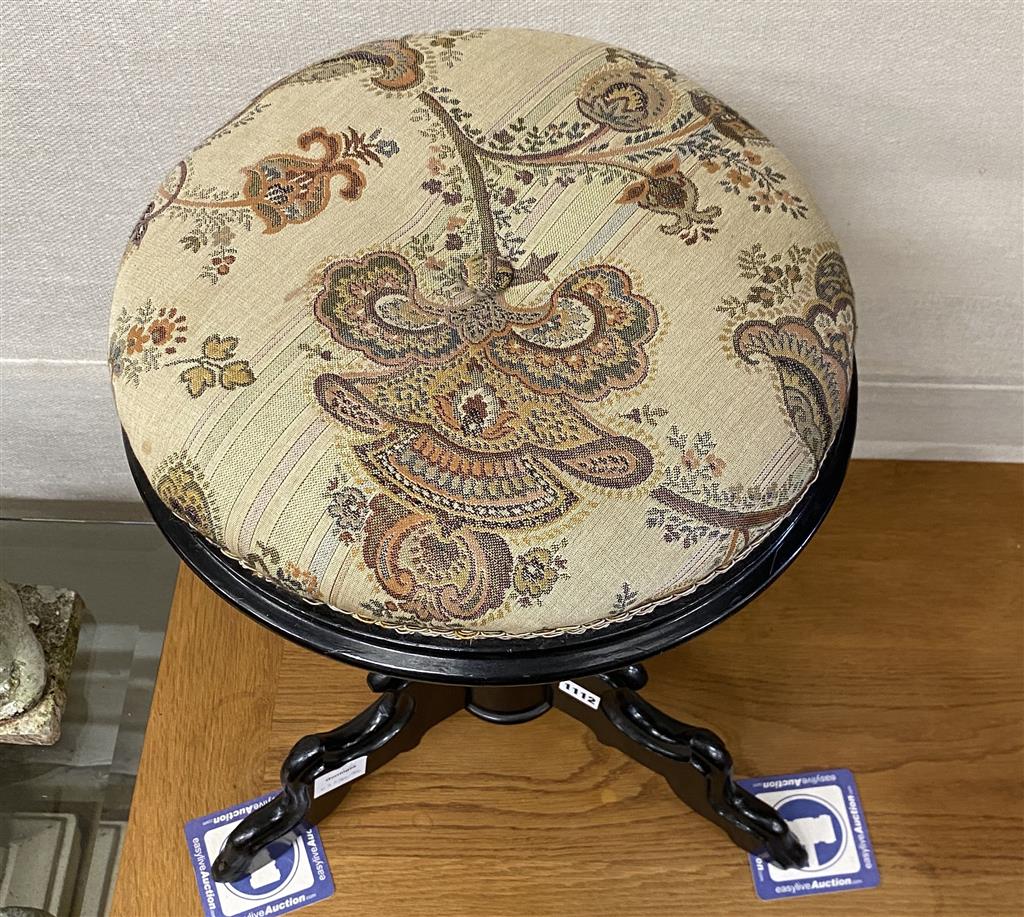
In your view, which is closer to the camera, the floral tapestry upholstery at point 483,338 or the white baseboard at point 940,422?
the floral tapestry upholstery at point 483,338

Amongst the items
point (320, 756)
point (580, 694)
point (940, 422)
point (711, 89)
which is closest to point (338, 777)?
point (320, 756)

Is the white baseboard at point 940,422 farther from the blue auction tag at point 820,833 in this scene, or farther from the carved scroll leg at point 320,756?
the carved scroll leg at point 320,756

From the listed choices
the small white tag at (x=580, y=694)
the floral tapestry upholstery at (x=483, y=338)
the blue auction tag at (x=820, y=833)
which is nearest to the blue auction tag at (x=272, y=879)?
the small white tag at (x=580, y=694)

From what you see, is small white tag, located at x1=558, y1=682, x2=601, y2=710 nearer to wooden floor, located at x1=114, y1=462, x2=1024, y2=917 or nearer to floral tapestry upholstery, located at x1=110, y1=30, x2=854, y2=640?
wooden floor, located at x1=114, y1=462, x2=1024, y2=917

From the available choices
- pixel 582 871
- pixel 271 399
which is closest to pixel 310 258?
pixel 271 399

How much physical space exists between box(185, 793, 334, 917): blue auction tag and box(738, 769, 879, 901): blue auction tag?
1.17 ft

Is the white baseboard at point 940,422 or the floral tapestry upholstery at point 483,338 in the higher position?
the floral tapestry upholstery at point 483,338

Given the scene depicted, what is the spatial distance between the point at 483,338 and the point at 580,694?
1.30ft

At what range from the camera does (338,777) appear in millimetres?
837

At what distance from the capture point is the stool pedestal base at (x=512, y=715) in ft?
2.63

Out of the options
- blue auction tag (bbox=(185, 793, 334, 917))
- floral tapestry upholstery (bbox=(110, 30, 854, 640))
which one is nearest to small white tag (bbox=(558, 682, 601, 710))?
blue auction tag (bbox=(185, 793, 334, 917))

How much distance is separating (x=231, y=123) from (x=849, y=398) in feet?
1.21

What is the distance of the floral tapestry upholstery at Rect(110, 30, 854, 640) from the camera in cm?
48

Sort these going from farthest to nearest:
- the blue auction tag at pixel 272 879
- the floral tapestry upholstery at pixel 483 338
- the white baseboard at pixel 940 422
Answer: the white baseboard at pixel 940 422 < the blue auction tag at pixel 272 879 < the floral tapestry upholstery at pixel 483 338
